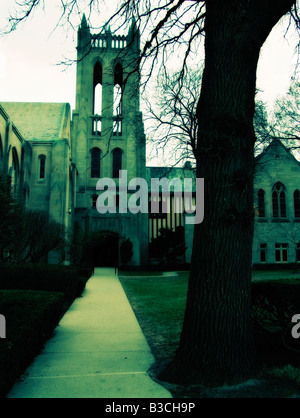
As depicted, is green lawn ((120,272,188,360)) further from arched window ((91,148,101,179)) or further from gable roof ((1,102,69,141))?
arched window ((91,148,101,179))

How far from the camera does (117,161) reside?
41656mm

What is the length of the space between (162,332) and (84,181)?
33.9 m

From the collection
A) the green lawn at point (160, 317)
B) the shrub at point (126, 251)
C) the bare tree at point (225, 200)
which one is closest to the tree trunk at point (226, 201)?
the bare tree at point (225, 200)

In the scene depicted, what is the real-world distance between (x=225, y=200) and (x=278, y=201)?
105 ft

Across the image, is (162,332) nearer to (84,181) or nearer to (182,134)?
(182,134)

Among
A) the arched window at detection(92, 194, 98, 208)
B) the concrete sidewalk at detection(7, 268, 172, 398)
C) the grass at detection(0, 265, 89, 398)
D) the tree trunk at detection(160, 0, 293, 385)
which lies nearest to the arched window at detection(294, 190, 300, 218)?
the arched window at detection(92, 194, 98, 208)

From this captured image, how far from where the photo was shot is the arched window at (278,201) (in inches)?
1355

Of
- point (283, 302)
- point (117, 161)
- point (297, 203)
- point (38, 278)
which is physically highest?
point (117, 161)

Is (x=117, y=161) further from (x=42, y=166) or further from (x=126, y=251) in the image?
(x=126, y=251)

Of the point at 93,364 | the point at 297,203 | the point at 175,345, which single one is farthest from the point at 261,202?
the point at 93,364

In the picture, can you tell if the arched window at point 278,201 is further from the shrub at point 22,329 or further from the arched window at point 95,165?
the shrub at point 22,329

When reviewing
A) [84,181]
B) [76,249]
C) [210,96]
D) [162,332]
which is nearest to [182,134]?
[76,249]

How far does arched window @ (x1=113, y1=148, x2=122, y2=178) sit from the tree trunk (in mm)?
36753

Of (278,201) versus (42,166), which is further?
(278,201)
